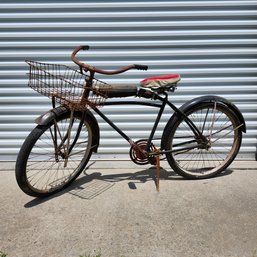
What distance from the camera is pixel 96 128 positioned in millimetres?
3123

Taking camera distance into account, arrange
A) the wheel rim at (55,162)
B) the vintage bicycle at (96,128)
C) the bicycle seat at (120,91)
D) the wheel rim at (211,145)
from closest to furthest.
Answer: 1. the vintage bicycle at (96,128)
2. the bicycle seat at (120,91)
3. the wheel rim at (55,162)
4. the wheel rim at (211,145)

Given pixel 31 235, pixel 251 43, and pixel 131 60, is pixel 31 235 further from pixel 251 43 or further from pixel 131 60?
pixel 251 43

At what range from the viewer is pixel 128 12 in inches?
132

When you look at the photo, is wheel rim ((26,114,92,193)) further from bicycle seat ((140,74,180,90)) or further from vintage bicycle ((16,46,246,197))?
bicycle seat ((140,74,180,90))

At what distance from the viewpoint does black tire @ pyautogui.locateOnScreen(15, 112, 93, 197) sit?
267cm

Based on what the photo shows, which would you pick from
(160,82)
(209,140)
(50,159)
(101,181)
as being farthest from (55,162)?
(209,140)

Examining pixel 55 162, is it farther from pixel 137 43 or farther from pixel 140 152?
pixel 137 43

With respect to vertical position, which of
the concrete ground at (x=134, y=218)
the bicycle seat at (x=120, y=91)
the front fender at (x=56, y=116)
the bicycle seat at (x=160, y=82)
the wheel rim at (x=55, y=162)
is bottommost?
the concrete ground at (x=134, y=218)

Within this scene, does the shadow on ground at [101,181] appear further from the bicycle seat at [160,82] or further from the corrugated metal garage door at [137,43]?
the bicycle seat at [160,82]

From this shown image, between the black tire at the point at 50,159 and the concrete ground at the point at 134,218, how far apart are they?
0.18 metres

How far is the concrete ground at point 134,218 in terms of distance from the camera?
227 cm

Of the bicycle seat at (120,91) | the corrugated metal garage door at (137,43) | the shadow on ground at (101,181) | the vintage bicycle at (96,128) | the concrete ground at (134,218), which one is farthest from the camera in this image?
the corrugated metal garage door at (137,43)

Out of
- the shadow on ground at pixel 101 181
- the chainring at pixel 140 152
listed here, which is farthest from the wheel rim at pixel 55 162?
the chainring at pixel 140 152

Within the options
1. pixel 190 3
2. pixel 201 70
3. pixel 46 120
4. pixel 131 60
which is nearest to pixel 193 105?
pixel 201 70
